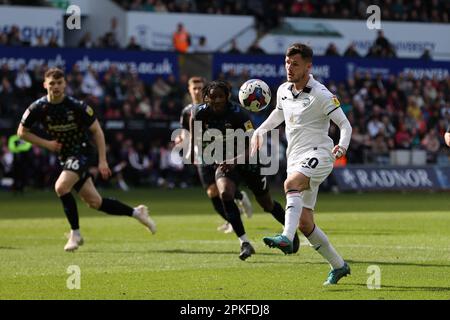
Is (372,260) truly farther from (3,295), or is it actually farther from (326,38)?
(326,38)

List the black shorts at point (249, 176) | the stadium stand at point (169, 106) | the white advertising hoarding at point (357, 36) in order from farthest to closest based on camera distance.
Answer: the white advertising hoarding at point (357, 36) → the stadium stand at point (169, 106) → the black shorts at point (249, 176)

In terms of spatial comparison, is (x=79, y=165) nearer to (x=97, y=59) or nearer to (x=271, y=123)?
(x=271, y=123)

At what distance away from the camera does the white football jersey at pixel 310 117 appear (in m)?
11.0

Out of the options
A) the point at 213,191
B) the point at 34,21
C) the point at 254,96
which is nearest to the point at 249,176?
the point at 213,191

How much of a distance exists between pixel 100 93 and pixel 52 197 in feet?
17.5

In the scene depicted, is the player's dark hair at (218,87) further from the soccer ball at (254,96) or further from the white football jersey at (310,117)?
the white football jersey at (310,117)

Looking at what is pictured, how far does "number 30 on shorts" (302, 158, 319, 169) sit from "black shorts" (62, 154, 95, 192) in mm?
4942

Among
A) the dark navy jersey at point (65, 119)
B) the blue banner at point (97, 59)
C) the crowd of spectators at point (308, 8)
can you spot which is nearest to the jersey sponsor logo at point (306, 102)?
the dark navy jersey at point (65, 119)

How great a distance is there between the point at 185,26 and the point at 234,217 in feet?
86.4

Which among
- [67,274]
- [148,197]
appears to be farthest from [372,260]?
[148,197]

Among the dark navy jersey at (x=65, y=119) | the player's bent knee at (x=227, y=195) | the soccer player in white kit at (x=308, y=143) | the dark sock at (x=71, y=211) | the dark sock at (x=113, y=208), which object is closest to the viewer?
the soccer player in white kit at (x=308, y=143)

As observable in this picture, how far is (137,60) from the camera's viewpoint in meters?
35.1

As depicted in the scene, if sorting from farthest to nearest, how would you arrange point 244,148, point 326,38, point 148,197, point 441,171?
point 326,38 → point 441,171 → point 148,197 → point 244,148

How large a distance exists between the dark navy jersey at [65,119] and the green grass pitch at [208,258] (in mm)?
1472
